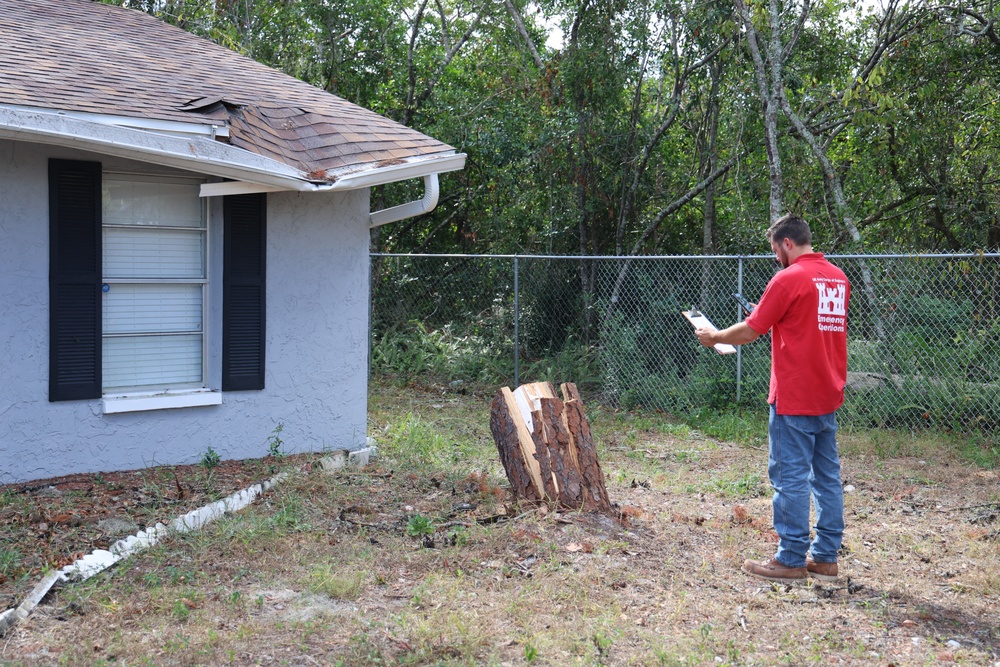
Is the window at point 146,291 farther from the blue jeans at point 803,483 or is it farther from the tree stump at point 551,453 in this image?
the blue jeans at point 803,483

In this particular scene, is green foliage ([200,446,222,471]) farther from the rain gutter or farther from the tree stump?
the tree stump

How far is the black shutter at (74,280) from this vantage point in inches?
246

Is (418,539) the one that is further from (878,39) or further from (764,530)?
Answer: (878,39)

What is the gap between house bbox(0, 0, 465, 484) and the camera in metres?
6.16

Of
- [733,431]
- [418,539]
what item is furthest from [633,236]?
[418,539]

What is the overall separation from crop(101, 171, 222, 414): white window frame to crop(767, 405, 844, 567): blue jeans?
420 cm

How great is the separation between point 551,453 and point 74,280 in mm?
3537

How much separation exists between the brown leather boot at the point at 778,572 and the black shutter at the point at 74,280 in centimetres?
463

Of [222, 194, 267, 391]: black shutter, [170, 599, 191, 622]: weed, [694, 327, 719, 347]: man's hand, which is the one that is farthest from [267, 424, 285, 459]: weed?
[694, 327, 719, 347]: man's hand

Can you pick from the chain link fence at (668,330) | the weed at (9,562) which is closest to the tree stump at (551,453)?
the weed at (9,562)

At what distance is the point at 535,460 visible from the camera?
6102mm

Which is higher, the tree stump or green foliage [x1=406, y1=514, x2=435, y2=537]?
the tree stump

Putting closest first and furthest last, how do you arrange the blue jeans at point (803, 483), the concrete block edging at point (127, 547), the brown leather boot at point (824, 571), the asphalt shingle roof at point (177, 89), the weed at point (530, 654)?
the weed at point (530, 654), the concrete block edging at point (127, 547), the blue jeans at point (803, 483), the brown leather boot at point (824, 571), the asphalt shingle roof at point (177, 89)

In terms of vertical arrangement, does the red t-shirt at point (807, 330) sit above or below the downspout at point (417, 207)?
below
